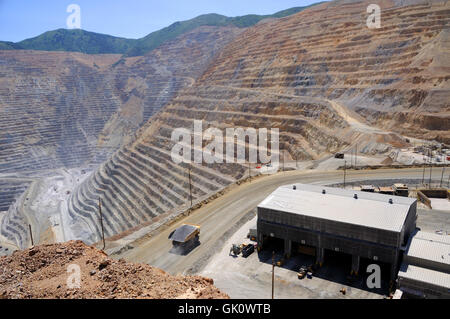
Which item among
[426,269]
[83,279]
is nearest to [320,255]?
[426,269]

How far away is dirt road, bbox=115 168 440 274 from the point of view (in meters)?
25.2

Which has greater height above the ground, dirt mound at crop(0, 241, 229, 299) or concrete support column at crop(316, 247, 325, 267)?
dirt mound at crop(0, 241, 229, 299)

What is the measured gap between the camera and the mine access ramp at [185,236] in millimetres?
26333

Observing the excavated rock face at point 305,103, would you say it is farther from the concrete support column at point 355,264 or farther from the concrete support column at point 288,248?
the concrete support column at point 355,264

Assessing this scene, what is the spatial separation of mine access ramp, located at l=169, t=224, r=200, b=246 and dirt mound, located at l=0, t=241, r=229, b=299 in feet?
33.4

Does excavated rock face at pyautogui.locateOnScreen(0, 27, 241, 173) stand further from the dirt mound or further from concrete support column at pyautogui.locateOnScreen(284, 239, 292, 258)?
the dirt mound

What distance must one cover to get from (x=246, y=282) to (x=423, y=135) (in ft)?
137

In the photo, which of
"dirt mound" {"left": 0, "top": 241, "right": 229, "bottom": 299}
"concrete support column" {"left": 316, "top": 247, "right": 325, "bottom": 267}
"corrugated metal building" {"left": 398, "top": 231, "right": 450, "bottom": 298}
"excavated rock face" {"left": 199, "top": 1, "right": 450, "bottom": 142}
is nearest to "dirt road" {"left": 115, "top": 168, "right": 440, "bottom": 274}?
"concrete support column" {"left": 316, "top": 247, "right": 325, "bottom": 267}

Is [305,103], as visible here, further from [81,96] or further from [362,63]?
[81,96]

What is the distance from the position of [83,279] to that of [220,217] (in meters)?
18.8

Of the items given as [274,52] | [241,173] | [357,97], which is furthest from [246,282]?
[274,52]

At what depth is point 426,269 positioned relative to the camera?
19547 mm

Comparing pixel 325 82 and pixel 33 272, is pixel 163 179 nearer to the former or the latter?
pixel 325 82

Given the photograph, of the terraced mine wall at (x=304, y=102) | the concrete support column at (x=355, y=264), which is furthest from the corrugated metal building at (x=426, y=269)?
the terraced mine wall at (x=304, y=102)
